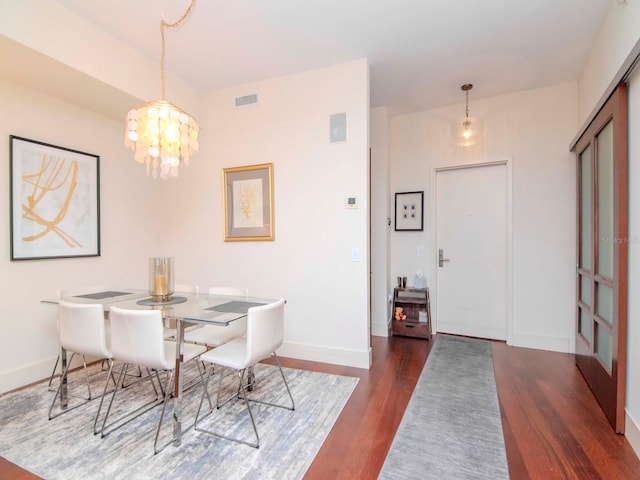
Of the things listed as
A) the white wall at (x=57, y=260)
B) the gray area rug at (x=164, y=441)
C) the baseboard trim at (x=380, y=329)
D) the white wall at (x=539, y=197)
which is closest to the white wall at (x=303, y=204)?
the white wall at (x=57, y=260)

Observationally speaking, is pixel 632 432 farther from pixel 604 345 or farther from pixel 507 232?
pixel 507 232

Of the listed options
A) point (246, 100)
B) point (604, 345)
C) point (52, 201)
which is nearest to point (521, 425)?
point (604, 345)

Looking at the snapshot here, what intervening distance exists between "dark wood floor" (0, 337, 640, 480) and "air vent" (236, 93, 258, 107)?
2.79 meters

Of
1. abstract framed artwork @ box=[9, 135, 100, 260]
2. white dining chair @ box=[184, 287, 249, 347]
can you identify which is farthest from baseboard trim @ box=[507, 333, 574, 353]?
abstract framed artwork @ box=[9, 135, 100, 260]

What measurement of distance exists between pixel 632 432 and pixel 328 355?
7.14ft

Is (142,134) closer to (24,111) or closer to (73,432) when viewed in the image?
(24,111)

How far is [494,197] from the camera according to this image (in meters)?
3.79

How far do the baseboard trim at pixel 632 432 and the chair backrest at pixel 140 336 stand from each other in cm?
271

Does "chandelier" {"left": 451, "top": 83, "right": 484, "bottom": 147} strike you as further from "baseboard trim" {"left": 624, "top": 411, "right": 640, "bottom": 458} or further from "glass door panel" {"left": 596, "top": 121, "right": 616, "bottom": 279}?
"baseboard trim" {"left": 624, "top": 411, "right": 640, "bottom": 458}

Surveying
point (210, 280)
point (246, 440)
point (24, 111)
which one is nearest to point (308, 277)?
point (210, 280)

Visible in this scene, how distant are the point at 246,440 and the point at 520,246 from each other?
3.39 metres

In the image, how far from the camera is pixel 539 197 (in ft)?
11.4

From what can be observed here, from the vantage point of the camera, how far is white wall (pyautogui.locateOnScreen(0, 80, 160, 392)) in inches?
102

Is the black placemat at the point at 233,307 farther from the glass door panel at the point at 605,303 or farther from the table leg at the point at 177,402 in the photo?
the glass door panel at the point at 605,303
